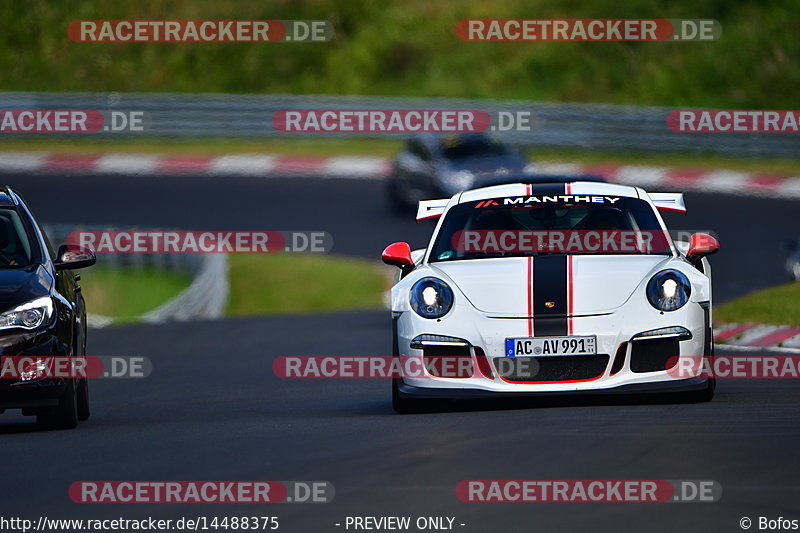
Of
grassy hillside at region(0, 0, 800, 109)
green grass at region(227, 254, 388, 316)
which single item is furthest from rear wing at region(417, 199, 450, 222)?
grassy hillside at region(0, 0, 800, 109)

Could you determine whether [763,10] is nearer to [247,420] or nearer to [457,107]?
[457,107]

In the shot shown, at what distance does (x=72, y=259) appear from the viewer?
1036 centimetres

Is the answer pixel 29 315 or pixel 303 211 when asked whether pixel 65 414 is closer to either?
pixel 29 315

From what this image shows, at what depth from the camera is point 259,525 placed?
264 inches

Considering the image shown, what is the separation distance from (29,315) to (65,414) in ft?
2.36

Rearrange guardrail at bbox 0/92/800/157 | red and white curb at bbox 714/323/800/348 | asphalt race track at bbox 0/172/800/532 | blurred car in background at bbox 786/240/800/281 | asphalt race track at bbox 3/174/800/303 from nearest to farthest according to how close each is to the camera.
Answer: asphalt race track at bbox 0/172/800/532 < red and white curb at bbox 714/323/800/348 < blurred car in background at bbox 786/240/800/281 < asphalt race track at bbox 3/174/800/303 < guardrail at bbox 0/92/800/157

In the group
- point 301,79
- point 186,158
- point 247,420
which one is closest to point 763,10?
point 301,79

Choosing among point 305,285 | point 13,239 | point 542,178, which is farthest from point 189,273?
point 13,239

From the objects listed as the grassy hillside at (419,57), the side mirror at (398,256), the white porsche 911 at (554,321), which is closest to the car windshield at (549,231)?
the white porsche 911 at (554,321)

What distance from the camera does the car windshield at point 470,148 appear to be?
28812 mm

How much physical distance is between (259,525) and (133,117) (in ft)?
99.0

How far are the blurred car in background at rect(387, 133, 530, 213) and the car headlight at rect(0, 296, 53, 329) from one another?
59.6ft

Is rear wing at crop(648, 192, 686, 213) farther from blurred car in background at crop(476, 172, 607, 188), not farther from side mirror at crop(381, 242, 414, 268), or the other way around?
Result: side mirror at crop(381, 242, 414, 268)

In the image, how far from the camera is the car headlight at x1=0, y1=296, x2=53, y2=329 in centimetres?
964
